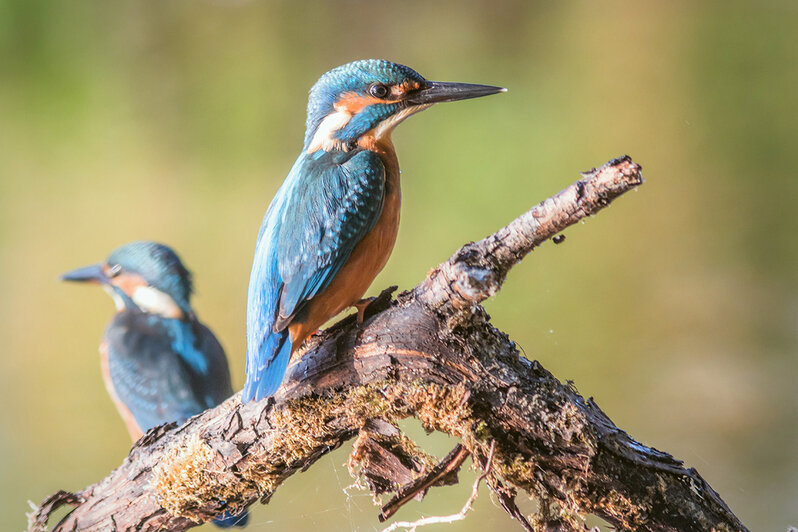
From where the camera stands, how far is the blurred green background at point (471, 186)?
2330 mm

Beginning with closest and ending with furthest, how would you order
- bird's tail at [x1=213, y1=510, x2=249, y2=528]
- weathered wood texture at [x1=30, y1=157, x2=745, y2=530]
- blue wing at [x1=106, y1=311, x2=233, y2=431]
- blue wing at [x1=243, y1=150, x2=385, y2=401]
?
weathered wood texture at [x1=30, y1=157, x2=745, y2=530] → blue wing at [x1=243, y1=150, x2=385, y2=401] → bird's tail at [x1=213, y1=510, x2=249, y2=528] → blue wing at [x1=106, y1=311, x2=233, y2=431]

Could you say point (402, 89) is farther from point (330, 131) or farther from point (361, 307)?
point (361, 307)

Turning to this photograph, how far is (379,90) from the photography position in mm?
1308

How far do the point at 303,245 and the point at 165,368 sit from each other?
3.22 feet

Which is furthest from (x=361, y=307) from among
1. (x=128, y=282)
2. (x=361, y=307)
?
(x=128, y=282)

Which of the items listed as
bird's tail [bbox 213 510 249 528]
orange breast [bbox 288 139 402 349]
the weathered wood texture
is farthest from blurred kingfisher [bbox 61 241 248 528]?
orange breast [bbox 288 139 402 349]

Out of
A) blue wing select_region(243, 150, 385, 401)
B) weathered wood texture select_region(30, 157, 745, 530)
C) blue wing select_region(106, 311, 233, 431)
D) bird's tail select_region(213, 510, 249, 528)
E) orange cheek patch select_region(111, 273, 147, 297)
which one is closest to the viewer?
→ weathered wood texture select_region(30, 157, 745, 530)

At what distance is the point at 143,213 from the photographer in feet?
8.74

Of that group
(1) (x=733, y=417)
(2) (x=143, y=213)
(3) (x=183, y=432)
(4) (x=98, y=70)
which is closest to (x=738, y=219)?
(1) (x=733, y=417)

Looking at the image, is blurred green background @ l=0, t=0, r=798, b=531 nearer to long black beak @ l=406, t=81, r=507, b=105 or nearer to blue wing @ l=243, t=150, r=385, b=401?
blue wing @ l=243, t=150, r=385, b=401

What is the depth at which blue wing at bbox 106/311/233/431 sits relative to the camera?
6.30ft

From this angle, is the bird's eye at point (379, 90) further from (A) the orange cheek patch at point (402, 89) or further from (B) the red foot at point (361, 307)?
(B) the red foot at point (361, 307)

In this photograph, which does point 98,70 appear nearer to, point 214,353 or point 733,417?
point 214,353

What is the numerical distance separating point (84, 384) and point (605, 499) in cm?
223
